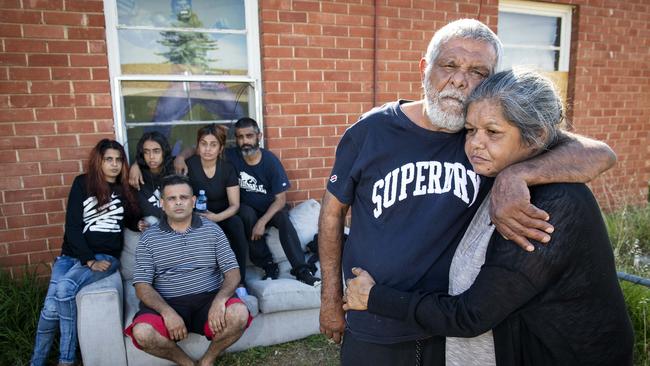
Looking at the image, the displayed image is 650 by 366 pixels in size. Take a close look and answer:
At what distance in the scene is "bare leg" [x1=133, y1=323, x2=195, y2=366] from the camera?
262cm

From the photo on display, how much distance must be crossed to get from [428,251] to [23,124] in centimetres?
343

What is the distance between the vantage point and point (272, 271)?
3650 mm

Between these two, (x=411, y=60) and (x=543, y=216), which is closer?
(x=543, y=216)

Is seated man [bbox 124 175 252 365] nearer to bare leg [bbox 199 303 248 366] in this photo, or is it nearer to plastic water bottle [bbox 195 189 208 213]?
bare leg [bbox 199 303 248 366]

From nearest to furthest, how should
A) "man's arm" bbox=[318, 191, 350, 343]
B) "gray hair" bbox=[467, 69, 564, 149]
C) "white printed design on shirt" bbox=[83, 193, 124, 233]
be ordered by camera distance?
"gray hair" bbox=[467, 69, 564, 149] → "man's arm" bbox=[318, 191, 350, 343] → "white printed design on shirt" bbox=[83, 193, 124, 233]

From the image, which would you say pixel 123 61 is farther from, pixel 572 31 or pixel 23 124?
pixel 572 31

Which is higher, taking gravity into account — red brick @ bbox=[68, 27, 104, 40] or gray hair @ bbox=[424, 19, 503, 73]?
red brick @ bbox=[68, 27, 104, 40]

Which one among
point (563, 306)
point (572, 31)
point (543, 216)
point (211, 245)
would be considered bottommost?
point (211, 245)

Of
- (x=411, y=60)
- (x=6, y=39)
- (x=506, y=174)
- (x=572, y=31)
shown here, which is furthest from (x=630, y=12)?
(x=6, y=39)

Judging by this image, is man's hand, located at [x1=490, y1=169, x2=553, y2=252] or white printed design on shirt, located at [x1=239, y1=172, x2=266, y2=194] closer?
man's hand, located at [x1=490, y1=169, x2=553, y2=252]

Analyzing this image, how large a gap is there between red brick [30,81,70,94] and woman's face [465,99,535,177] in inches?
133

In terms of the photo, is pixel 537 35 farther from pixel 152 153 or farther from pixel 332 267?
pixel 332 267

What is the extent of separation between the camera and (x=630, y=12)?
564cm

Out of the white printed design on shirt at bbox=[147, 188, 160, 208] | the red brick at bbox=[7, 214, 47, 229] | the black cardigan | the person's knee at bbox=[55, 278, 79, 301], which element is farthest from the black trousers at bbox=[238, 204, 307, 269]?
the black cardigan
